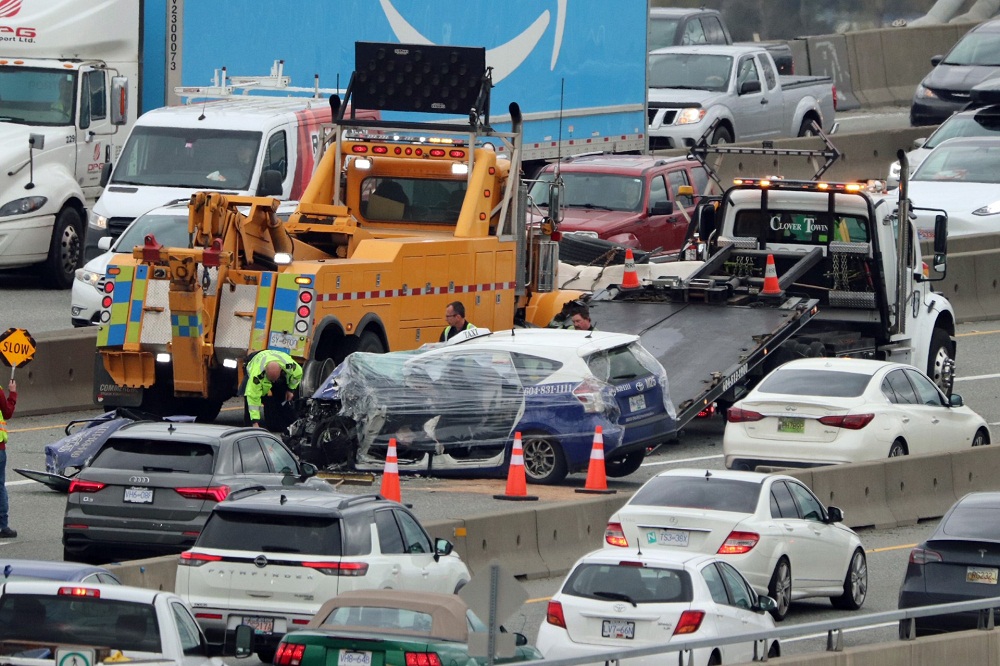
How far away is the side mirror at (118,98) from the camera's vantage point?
30625 mm

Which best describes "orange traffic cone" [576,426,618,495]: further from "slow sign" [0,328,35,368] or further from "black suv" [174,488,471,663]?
"black suv" [174,488,471,663]

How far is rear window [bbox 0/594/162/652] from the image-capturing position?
1138 cm

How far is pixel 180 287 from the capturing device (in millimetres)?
22172

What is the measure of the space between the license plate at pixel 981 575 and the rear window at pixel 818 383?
6.55m

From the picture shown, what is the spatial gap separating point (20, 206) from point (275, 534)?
54.6ft

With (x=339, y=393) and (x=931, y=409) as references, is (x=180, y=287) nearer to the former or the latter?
(x=339, y=393)

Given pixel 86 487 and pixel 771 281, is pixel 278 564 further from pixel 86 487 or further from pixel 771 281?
pixel 771 281

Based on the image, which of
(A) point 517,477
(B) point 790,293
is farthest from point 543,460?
(B) point 790,293

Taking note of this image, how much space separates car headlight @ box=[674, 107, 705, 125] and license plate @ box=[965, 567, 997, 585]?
23771 mm

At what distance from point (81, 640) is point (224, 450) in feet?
18.6

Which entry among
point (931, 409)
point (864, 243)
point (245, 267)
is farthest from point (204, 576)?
point (864, 243)

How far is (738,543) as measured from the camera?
665 inches

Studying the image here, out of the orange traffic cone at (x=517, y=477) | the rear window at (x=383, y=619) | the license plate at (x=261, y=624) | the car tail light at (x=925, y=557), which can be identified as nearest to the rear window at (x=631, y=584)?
the license plate at (x=261, y=624)

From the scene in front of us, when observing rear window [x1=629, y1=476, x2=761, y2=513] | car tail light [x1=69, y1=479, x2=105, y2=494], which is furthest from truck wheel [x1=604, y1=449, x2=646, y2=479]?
car tail light [x1=69, y1=479, x2=105, y2=494]
